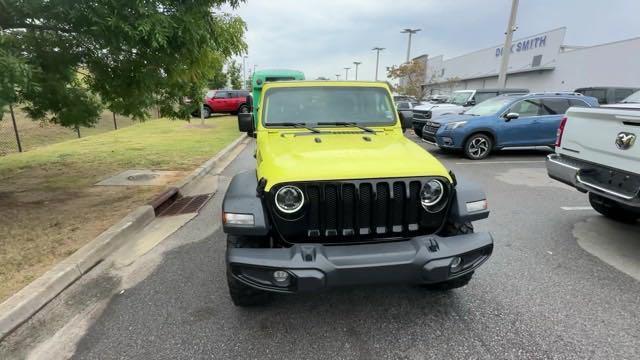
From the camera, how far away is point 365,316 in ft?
9.73

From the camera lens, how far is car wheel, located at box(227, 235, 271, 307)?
2.65 meters

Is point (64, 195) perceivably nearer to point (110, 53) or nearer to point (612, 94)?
point (110, 53)

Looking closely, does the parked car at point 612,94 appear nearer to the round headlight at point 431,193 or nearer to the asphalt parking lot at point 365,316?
the asphalt parking lot at point 365,316

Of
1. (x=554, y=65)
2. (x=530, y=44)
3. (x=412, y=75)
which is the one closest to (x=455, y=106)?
(x=554, y=65)

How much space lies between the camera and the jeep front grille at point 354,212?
259 cm

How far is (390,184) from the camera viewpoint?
262 cm

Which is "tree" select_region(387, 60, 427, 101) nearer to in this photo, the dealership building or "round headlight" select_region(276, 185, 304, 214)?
the dealership building

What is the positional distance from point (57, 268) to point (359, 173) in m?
3.02

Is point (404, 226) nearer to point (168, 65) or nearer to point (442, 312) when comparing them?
point (442, 312)

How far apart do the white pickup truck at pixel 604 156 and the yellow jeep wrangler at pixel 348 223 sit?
2.10 m

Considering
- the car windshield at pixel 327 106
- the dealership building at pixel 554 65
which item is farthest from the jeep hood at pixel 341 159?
the dealership building at pixel 554 65

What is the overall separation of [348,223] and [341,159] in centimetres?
49

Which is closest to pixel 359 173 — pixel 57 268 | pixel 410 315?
pixel 410 315

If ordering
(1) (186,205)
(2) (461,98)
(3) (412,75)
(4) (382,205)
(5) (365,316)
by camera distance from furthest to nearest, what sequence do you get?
(3) (412,75), (2) (461,98), (1) (186,205), (5) (365,316), (4) (382,205)
